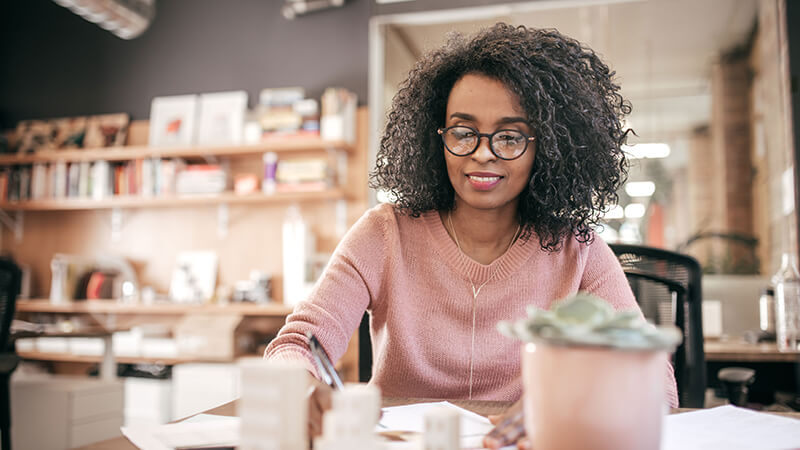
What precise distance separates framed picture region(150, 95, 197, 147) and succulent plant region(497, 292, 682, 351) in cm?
402

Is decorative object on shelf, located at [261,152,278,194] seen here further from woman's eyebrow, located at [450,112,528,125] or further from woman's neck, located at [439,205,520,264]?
woman's eyebrow, located at [450,112,528,125]

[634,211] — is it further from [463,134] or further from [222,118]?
[463,134]

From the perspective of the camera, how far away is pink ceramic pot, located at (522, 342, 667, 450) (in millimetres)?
523

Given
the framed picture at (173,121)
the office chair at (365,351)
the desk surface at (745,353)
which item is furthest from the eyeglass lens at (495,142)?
the framed picture at (173,121)

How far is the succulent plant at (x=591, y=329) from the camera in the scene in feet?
1.70

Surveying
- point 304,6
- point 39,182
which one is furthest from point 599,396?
point 39,182

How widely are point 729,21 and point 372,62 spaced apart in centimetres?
253

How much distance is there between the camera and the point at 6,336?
2354 mm

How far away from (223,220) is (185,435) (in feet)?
12.2

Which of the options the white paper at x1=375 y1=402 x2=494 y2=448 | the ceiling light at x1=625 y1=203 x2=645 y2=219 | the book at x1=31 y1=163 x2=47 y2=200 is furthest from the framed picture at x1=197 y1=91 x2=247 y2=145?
the white paper at x1=375 y1=402 x2=494 y2=448

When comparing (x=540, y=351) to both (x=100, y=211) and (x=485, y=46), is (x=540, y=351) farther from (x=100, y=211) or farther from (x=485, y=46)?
(x=100, y=211)

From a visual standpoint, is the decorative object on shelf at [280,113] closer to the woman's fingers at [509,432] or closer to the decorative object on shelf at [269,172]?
the decorative object on shelf at [269,172]

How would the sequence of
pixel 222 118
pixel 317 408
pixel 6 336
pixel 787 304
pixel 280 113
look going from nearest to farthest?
1. pixel 317 408
2. pixel 6 336
3. pixel 787 304
4. pixel 280 113
5. pixel 222 118

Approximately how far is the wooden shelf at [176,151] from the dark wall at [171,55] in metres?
0.42
